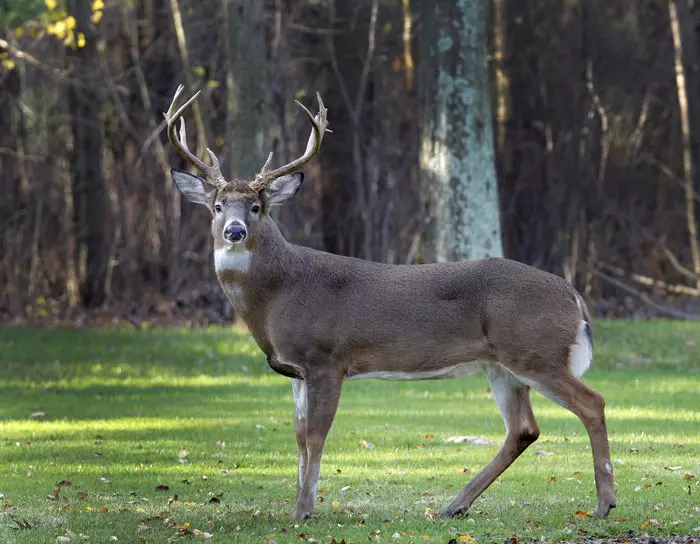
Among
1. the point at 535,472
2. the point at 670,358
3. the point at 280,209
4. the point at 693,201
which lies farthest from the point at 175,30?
the point at 535,472

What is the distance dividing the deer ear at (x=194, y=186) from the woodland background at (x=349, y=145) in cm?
1307

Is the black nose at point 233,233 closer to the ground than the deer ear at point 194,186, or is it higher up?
closer to the ground

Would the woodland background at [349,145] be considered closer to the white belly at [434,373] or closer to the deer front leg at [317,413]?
the white belly at [434,373]

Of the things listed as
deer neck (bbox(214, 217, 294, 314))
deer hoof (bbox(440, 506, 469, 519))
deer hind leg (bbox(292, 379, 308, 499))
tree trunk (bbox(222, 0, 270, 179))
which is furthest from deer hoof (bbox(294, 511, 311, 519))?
tree trunk (bbox(222, 0, 270, 179))

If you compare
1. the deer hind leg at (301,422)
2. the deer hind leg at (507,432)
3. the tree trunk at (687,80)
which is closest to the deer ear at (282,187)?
the deer hind leg at (301,422)

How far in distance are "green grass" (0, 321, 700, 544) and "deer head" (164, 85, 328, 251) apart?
160cm

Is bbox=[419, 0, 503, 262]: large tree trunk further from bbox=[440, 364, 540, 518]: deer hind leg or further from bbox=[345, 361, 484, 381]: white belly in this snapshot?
bbox=[345, 361, 484, 381]: white belly

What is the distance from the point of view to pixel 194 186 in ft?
27.8

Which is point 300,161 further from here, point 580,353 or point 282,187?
point 580,353

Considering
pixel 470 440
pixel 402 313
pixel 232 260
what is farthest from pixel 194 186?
pixel 470 440

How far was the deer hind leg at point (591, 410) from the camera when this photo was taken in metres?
7.58

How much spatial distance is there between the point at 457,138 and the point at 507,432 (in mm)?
8268

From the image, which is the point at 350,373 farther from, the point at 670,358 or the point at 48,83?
the point at 48,83

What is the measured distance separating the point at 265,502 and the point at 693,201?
60.2 ft
